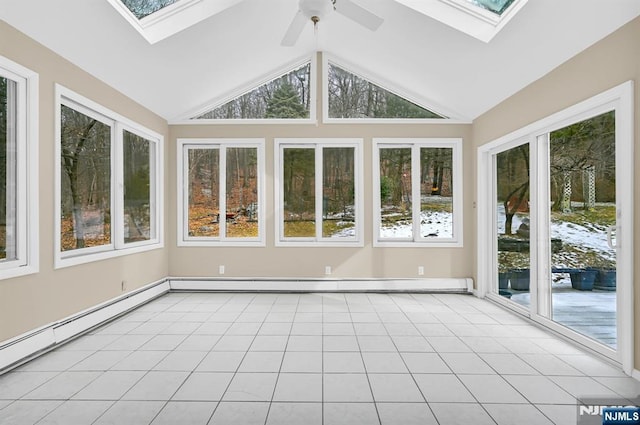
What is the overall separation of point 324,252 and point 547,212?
118 inches

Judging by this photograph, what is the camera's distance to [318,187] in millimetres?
5637

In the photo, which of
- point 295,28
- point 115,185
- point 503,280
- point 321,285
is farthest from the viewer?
point 321,285

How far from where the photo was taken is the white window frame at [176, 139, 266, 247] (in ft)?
18.3

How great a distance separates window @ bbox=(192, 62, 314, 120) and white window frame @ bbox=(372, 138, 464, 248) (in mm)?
1283

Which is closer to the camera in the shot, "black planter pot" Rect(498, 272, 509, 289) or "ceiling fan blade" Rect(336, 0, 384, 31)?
"ceiling fan blade" Rect(336, 0, 384, 31)

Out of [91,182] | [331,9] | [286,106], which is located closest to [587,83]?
[331,9]

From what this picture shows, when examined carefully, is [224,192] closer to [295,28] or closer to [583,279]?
[295,28]

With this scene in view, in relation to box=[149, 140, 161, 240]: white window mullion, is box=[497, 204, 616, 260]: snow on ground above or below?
below

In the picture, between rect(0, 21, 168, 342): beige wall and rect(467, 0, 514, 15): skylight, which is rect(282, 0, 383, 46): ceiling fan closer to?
rect(467, 0, 514, 15): skylight

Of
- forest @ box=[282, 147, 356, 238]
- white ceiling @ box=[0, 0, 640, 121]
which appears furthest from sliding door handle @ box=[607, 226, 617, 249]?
forest @ box=[282, 147, 356, 238]

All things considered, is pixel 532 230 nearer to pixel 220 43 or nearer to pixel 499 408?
pixel 499 408

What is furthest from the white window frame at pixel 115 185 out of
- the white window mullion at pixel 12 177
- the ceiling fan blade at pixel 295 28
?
the ceiling fan blade at pixel 295 28

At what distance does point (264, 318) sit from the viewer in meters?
4.14

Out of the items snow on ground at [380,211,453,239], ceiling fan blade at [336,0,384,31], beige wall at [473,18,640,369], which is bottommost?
snow on ground at [380,211,453,239]
